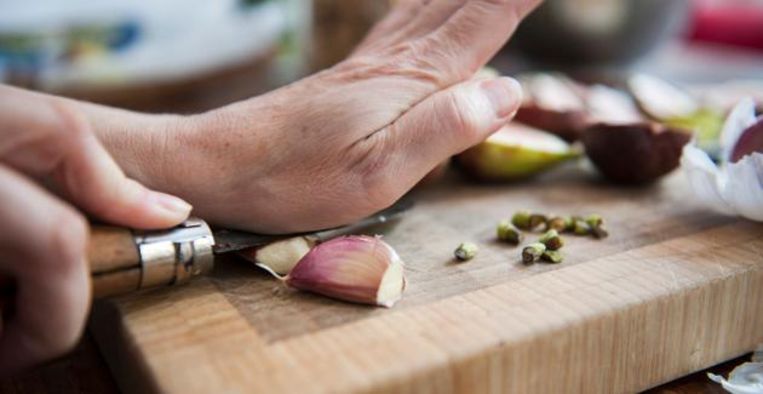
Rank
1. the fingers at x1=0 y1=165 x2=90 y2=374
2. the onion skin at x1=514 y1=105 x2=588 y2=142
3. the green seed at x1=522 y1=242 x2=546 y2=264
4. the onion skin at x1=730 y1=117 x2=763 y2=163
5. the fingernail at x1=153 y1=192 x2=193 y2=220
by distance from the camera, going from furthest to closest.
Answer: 1. the onion skin at x1=514 y1=105 x2=588 y2=142
2. the onion skin at x1=730 y1=117 x2=763 y2=163
3. the green seed at x1=522 y1=242 x2=546 y2=264
4. the fingernail at x1=153 y1=192 x2=193 y2=220
5. the fingers at x1=0 y1=165 x2=90 y2=374

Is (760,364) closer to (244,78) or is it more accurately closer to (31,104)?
(31,104)

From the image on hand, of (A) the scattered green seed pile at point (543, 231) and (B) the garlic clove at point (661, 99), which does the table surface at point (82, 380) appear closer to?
(A) the scattered green seed pile at point (543, 231)

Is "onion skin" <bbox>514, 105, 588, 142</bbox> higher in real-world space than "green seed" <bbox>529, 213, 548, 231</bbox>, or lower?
higher

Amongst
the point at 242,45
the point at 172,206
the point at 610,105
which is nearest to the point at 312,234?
the point at 172,206

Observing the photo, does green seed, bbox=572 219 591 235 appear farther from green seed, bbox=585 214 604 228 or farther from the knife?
the knife

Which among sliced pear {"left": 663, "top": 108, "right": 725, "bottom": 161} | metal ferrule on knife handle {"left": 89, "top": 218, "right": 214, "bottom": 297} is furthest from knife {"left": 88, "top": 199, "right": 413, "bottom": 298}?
sliced pear {"left": 663, "top": 108, "right": 725, "bottom": 161}

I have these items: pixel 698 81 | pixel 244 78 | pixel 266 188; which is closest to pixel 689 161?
pixel 266 188

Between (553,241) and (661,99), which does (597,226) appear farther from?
(661,99)
